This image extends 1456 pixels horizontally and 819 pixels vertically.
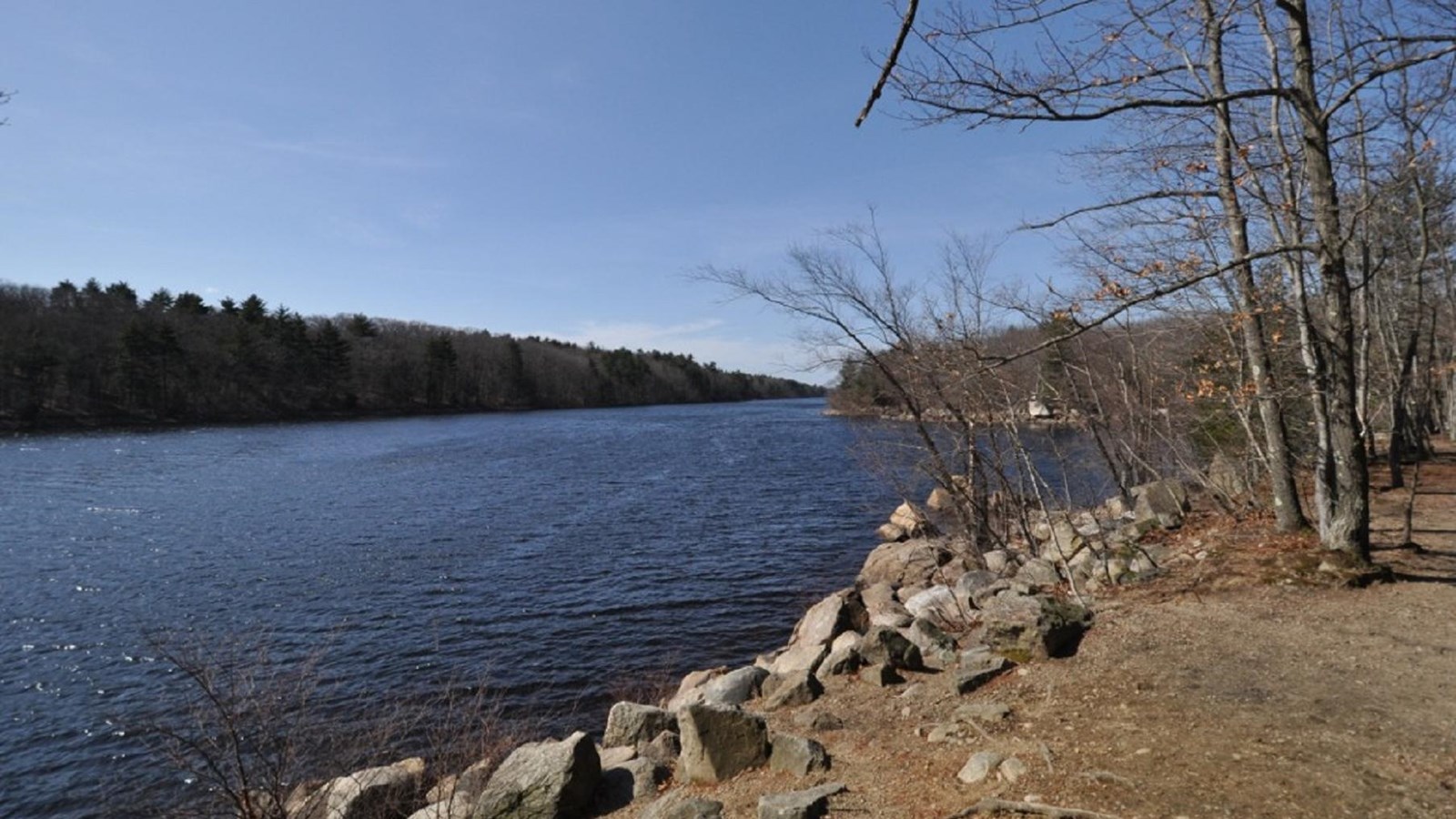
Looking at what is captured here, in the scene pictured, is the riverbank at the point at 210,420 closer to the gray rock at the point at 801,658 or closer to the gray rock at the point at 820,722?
the gray rock at the point at 801,658

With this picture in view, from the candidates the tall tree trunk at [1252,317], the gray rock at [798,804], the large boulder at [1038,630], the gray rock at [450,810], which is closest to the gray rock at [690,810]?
the gray rock at [798,804]

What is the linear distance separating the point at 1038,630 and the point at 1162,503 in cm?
796

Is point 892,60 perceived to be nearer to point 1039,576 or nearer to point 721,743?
point 721,743

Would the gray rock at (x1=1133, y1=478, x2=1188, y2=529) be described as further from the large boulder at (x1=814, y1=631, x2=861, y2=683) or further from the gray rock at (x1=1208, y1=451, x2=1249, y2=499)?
the large boulder at (x1=814, y1=631, x2=861, y2=683)

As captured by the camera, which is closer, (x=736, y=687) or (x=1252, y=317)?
(x=1252, y=317)

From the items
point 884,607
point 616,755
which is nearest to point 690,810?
point 616,755

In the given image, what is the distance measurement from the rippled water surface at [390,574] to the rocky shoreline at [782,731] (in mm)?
2511

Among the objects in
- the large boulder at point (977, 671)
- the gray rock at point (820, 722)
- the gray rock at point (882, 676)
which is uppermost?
the large boulder at point (977, 671)

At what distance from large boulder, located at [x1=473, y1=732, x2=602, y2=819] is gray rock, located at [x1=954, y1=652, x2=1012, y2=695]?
327 centimetres

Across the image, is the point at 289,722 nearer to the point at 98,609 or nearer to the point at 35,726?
the point at 35,726

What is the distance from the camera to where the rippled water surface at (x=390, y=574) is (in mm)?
11234

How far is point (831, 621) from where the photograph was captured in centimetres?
1112

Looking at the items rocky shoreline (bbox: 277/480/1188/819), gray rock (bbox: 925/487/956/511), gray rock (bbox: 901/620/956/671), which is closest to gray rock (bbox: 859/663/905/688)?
rocky shoreline (bbox: 277/480/1188/819)

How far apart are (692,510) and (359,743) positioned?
16.0 m
